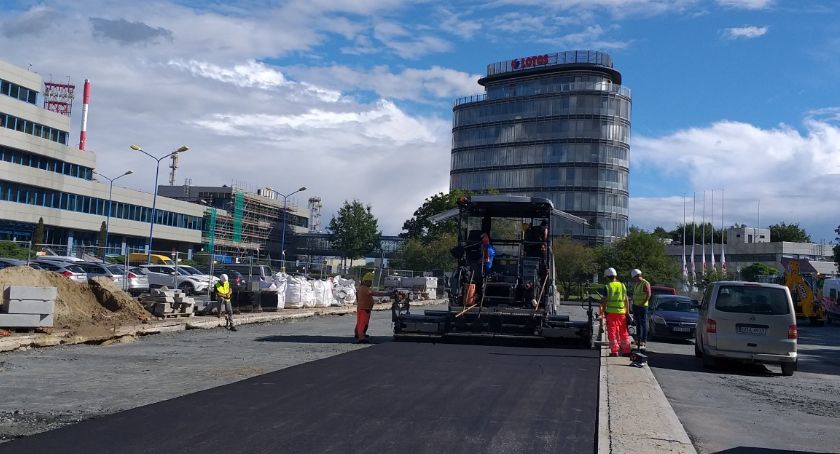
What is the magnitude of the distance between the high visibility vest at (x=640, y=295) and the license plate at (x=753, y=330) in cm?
235

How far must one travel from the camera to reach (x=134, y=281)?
109 ft

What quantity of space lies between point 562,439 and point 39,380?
752cm

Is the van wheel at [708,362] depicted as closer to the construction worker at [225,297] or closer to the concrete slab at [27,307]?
the construction worker at [225,297]

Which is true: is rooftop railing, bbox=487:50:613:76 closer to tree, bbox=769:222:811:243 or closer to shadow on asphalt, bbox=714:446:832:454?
tree, bbox=769:222:811:243

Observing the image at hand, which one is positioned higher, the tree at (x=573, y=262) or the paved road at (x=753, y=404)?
the tree at (x=573, y=262)

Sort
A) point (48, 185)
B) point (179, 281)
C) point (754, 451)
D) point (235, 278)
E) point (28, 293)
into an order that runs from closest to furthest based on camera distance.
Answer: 1. point (754, 451)
2. point (28, 293)
3. point (235, 278)
4. point (179, 281)
5. point (48, 185)

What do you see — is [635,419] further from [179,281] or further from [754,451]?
[179,281]

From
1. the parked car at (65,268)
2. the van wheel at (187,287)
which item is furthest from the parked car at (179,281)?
the parked car at (65,268)

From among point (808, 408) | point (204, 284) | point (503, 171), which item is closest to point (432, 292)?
point (204, 284)

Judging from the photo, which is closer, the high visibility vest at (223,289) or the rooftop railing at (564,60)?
the high visibility vest at (223,289)

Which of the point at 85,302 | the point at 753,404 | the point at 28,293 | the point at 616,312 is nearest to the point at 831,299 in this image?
the point at 616,312

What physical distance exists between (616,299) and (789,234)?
128m

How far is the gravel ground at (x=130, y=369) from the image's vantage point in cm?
877

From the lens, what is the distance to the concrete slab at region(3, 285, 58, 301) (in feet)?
55.8
